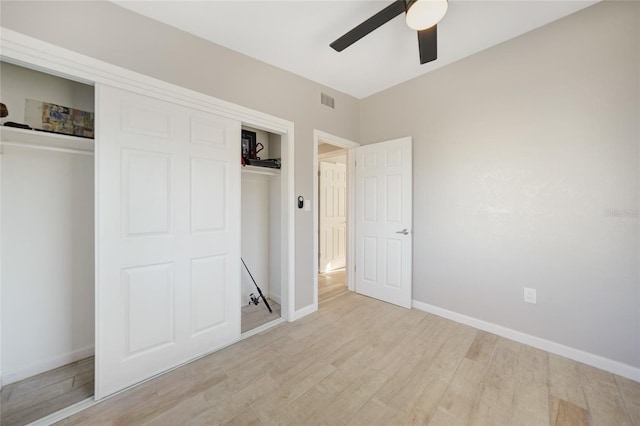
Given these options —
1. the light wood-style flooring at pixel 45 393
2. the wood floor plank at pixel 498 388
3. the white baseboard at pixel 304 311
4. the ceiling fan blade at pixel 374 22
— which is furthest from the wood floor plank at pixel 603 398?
the light wood-style flooring at pixel 45 393

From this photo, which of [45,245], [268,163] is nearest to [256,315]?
[268,163]

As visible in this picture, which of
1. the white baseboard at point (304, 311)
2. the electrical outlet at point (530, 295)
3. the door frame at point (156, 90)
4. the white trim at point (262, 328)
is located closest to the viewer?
the door frame at point (156, 90)

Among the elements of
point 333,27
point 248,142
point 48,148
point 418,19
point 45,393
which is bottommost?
point 45,393

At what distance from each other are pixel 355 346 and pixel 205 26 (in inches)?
114

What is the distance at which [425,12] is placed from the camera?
1461mm

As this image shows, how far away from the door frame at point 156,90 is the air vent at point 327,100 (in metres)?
0.64

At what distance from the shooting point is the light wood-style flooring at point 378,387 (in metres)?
1.45

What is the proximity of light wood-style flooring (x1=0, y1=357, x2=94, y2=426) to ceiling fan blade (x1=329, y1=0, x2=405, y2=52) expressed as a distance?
2945mm

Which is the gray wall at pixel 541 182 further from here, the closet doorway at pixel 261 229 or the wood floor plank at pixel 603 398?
the closet doorway at pixel 261 229

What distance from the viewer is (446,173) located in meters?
2.66

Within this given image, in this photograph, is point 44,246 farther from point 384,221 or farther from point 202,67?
point 384,221

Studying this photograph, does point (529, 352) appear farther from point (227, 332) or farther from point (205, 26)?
point (205, 26)

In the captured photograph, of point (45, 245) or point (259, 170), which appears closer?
point (45, 245)

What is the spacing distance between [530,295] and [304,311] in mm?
2125
